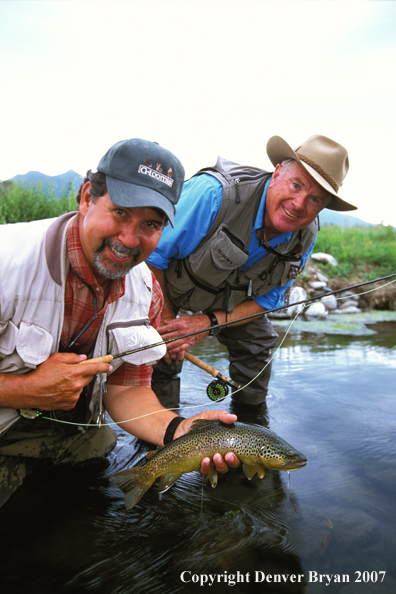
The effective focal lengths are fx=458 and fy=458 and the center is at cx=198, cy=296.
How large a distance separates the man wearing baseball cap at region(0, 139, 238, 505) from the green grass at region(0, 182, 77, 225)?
6.80 metres

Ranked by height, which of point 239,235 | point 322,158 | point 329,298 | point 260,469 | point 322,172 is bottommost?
point 260,469

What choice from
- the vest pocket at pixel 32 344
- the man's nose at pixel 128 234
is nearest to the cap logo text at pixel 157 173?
the man's nose at pixel 128 234

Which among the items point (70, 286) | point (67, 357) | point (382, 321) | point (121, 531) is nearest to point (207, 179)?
point (70, 286)

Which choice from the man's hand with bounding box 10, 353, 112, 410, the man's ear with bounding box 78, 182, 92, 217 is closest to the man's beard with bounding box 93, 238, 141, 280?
the man's ear with bounding box 78, 182, 92, 217

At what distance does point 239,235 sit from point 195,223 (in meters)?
0.40

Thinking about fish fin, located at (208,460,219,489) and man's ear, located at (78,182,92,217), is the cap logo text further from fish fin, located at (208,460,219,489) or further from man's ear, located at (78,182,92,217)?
fish fin, located at (208,460,219,489)

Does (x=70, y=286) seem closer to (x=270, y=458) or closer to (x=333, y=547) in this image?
(x=270, y=458)

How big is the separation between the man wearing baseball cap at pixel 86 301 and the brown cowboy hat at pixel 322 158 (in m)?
1.67

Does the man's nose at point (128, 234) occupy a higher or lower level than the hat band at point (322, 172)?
lower

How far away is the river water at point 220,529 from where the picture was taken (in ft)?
7.51

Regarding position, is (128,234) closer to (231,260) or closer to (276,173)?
(231,260)

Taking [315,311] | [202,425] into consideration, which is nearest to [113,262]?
[202,425]

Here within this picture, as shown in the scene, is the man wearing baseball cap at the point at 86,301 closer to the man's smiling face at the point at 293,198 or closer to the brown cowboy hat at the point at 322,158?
the man's smiling face at the point at 293,198

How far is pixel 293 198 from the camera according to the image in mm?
3725
